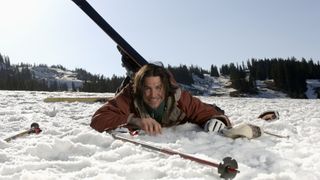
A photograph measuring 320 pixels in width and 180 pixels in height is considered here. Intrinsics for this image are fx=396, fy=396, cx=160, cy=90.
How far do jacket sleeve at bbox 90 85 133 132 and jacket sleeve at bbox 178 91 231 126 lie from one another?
77 cm

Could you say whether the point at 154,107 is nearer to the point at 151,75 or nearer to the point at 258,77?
the point at 151,75

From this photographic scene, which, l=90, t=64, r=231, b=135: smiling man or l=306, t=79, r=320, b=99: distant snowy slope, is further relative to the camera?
l=306, t=79, r=320, b=99: distant snowy slope

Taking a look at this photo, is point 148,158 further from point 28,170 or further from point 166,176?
point 28,170

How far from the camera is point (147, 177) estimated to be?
3051mm

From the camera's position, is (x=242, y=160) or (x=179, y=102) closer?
(x=242, y=160)

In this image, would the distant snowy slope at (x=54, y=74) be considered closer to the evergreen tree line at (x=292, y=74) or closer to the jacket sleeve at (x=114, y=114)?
the evergreen tree line at (x=292, y=74)

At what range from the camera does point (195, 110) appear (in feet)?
19.1

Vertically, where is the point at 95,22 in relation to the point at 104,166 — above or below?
above

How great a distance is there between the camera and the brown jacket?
5.27 m

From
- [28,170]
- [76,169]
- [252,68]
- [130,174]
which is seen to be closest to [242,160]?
[130,174]

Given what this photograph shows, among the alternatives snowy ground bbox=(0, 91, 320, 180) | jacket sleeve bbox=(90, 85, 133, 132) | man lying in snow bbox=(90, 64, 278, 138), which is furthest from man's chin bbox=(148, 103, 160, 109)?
snowy ground bbox=(0, 91, 320, 180)

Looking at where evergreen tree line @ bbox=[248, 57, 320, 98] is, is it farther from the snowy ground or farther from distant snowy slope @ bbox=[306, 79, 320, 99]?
the snowy ground

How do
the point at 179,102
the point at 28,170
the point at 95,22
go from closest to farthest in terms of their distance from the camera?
the point at 28,170 < the point at 179,102 < the point at 95,22

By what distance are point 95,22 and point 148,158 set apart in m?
5.58
